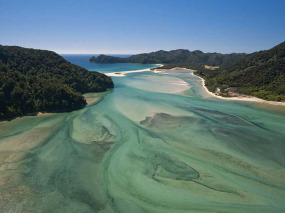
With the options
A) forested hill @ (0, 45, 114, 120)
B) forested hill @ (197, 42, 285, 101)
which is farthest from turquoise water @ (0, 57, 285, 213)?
forested hill @ (197, 42, 285, 101)

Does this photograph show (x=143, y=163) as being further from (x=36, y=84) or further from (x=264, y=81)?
(x=264, y=81)

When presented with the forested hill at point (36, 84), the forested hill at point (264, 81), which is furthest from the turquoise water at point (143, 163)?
the forested hill at point (264, 81)

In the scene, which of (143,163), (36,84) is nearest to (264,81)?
(143,163)

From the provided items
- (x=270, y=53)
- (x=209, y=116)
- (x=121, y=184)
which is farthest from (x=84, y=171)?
(x=270, y=53)

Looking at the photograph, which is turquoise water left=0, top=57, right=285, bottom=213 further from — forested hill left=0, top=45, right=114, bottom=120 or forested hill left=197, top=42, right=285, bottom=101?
forested hill left=197, top=42, right=285, bottom=101

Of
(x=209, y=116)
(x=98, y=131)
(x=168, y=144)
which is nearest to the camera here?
(x=168, y=144)

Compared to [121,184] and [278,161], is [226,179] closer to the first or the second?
[278,161]

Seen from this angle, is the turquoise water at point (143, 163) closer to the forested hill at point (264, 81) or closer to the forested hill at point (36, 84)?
the forested hill at point (36, 84)
